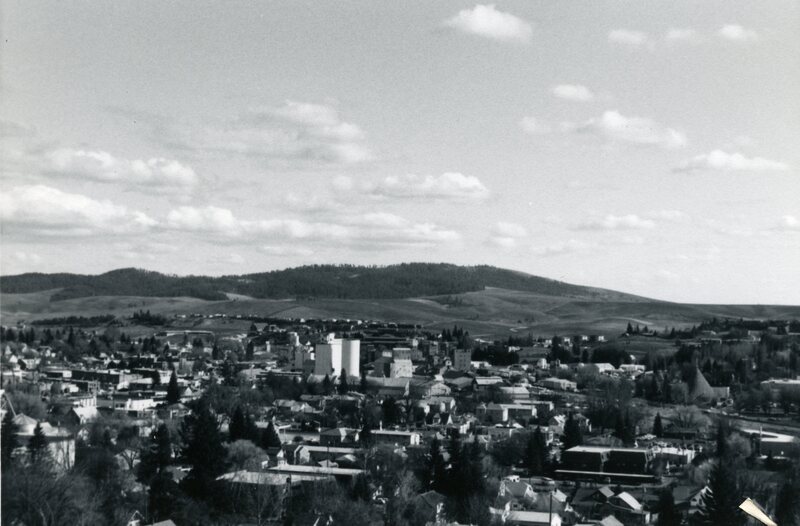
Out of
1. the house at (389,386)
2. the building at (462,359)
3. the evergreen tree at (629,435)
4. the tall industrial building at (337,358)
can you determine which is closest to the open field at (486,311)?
the building at (462,359)

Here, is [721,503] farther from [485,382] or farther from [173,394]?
[485,382]

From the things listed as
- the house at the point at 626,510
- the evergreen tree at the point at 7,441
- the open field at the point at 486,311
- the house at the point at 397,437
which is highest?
the open field at the point at 486,311

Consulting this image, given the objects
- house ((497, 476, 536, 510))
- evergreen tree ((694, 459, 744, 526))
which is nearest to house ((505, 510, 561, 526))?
house ((497, 476, 536, 510))

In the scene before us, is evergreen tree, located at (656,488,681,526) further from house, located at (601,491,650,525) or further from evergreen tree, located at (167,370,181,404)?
evergreen tree, located at (167,370,181,404)

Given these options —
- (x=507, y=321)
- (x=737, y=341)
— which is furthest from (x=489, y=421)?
(x=507, y=321)

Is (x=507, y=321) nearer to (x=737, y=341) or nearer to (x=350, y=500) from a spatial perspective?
(x=737, y=341)

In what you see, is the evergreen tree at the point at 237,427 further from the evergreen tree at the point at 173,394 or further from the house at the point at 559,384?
the house at the point at 559,384
